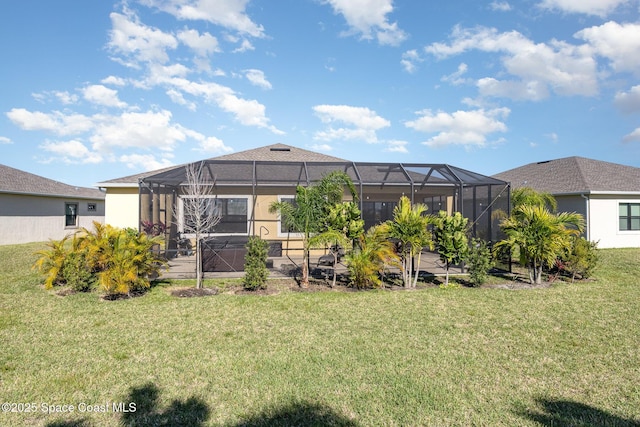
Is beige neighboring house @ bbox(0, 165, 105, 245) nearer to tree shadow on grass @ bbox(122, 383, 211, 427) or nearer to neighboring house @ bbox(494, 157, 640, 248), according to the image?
tree shadow on grass @ bbox(122, 383, 211, 427)

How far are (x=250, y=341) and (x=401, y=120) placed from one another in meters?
13.3

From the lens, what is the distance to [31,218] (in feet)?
59.9

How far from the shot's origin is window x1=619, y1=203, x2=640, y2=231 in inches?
623

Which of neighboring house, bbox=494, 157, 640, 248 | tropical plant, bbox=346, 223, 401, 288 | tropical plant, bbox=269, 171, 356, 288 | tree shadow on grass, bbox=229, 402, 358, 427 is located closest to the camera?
tree shadow on grass, bbox=229, 402, 358, 427

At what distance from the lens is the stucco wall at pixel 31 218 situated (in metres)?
16.8

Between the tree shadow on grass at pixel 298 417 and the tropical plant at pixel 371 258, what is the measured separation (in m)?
5.12

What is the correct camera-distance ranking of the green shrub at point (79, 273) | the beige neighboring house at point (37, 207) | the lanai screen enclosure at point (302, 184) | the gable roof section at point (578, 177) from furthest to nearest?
the beige neighboring house at point (37, 207) → the gable roof section at point (578, 177) → the lanai screen enclosure at point (302, 184) → the green shrub at point (79, 273)

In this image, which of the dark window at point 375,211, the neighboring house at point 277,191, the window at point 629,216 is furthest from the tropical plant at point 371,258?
the window at point 629,216

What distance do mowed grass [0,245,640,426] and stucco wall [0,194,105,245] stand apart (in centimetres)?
1331

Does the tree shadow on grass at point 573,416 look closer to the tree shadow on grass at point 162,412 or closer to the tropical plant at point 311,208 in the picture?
the tree shadow on grass at point 162,412

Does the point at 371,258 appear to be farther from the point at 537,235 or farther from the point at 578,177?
the point at 578,177

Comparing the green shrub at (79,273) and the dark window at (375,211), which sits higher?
the dark window at (375,211)

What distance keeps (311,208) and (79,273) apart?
18.4 feet

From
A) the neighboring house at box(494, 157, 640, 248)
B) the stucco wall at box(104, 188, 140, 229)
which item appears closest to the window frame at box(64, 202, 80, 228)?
the stucco wall at box(104, 188, 140, 229)
